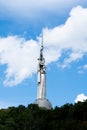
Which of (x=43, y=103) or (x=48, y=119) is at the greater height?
(x=43, y=103)

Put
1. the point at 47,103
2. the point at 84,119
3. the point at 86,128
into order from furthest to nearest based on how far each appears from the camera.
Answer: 1. the point at 47,103
2. the point at 84,119
3. the point at 86,128

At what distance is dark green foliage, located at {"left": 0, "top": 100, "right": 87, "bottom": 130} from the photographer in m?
111

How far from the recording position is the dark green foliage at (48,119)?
111 meters

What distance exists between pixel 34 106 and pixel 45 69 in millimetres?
25891

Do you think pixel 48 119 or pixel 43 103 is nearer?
pixel 48 119

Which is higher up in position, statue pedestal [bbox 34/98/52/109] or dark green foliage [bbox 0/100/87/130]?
statue pedestal [bbox 34/98/52/109]

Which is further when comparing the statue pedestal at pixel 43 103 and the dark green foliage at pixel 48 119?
the statue pedestal at pixel 43 103

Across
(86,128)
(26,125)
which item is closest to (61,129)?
(86,128)

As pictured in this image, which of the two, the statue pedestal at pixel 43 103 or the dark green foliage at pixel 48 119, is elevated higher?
the statue pedestal at pixel 43 103

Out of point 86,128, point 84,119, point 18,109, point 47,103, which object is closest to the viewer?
point 86,128

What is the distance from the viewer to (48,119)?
4732 inches

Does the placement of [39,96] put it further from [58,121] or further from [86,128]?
[86,128]

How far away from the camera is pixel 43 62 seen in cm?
16575

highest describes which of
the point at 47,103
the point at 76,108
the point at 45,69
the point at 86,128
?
the point at 45,69
